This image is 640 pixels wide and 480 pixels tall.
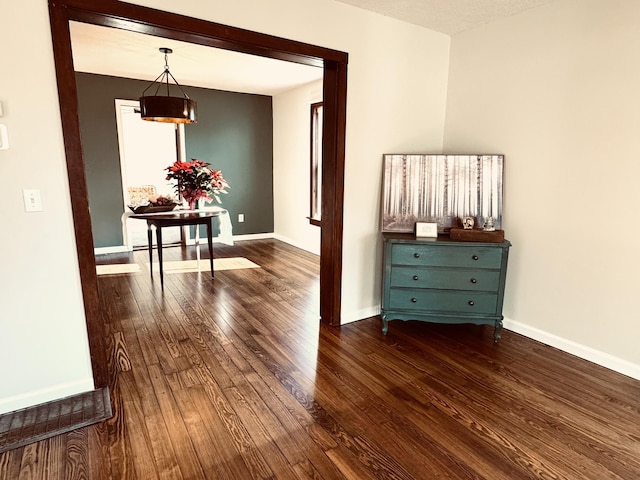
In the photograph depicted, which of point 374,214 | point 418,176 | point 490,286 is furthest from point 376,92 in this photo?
point 490,286

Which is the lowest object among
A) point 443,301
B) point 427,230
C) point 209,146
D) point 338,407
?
point 338,407

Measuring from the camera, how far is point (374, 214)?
3.18 m

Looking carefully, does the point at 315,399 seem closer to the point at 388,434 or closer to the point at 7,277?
the point at 388,434

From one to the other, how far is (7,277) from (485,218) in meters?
3.07

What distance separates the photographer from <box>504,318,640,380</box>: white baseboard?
8.03 feet

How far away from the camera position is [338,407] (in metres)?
2.10

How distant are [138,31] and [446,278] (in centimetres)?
252

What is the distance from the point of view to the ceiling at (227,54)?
2.71m

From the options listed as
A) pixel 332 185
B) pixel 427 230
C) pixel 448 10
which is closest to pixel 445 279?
pixel 427 230

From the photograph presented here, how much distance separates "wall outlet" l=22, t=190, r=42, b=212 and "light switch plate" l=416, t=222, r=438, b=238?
2.41 m

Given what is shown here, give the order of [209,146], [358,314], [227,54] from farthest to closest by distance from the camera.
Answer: [209,146] → [227,54] → [358,314]

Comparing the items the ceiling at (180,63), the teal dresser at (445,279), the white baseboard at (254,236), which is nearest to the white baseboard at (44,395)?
the teal dresser at (445,279)

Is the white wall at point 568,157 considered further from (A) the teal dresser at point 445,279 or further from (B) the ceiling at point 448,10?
(A) the teal dresser at point 445,279

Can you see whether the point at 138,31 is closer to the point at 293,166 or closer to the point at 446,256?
the point at 446,256
